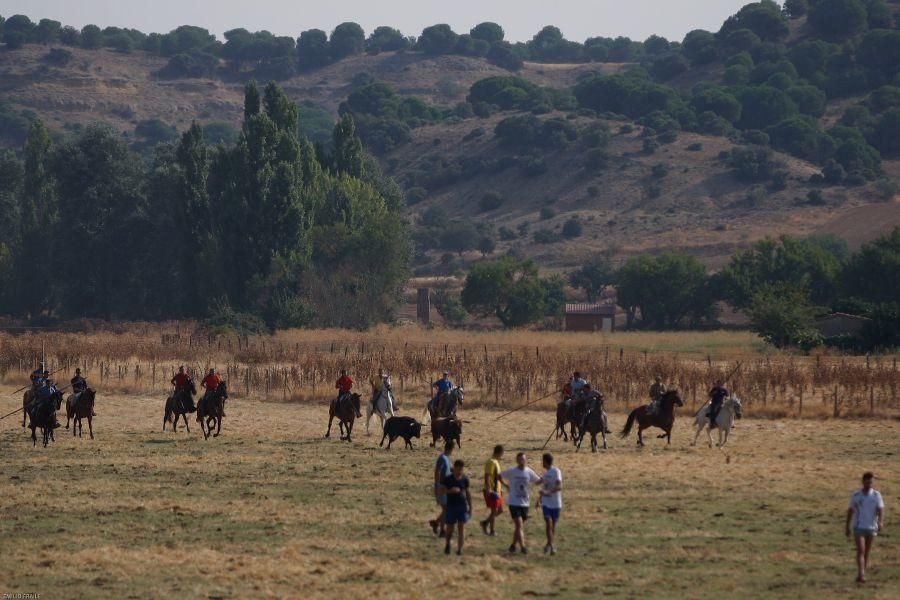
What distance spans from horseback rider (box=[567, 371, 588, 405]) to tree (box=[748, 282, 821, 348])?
3184cm

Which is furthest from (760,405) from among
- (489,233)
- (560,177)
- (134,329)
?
(560,177)

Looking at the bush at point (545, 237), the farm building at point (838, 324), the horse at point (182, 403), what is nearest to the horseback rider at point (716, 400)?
the horse at point (182, 403)

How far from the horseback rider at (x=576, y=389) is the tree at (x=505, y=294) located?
53.3 metres

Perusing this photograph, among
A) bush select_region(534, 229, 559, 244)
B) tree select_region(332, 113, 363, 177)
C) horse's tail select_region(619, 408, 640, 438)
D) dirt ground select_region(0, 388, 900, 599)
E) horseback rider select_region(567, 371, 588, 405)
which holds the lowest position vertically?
dirt ground select_region(0, 388, 900, 599)

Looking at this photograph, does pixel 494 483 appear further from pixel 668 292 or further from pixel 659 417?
Result: pixel 668 292

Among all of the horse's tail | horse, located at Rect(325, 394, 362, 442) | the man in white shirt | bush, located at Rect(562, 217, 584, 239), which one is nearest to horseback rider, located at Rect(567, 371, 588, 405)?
the horse's tail

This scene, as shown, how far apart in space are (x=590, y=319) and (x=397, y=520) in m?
64.2

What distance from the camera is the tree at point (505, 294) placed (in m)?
86.3

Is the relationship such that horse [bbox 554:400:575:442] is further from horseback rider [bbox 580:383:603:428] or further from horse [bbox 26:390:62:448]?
horse [bbox 26:390:62:448]

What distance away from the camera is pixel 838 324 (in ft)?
221

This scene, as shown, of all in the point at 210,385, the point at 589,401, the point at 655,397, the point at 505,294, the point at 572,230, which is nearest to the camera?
the point at 589,401

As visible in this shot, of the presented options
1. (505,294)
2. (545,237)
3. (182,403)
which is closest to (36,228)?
(505,294)

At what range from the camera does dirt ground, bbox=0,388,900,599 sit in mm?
17719

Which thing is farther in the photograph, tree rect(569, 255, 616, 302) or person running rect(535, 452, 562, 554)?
tree rect(569, 255, 616, 302)
